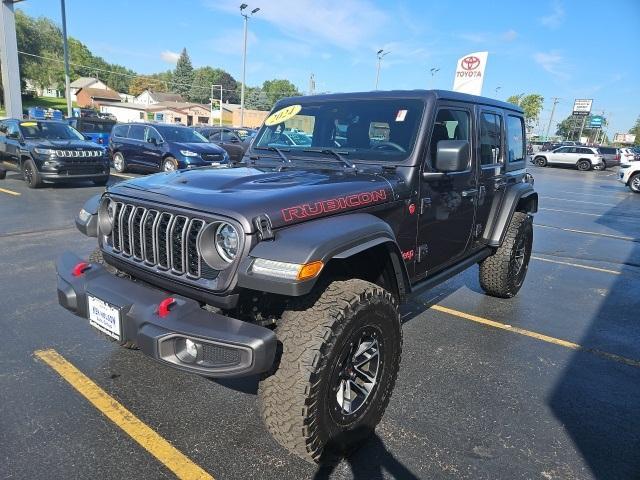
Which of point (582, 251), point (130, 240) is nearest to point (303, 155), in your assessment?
point (130, 240)

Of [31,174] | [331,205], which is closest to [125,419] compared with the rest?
[331,205]

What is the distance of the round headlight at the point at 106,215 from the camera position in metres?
2.96

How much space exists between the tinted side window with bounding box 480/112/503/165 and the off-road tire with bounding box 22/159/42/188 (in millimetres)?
10642

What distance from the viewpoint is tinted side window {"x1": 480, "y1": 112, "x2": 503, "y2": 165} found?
411 cm

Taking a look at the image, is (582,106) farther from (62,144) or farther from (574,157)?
(62,144)

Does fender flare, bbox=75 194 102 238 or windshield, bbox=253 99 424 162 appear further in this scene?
windshield, bbox=253 99 424 162

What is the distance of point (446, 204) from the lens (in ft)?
11.6

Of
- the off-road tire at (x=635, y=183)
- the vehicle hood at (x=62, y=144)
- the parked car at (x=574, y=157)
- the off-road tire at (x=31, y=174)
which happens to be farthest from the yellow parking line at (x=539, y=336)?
the parked car at (x=574, y=157)

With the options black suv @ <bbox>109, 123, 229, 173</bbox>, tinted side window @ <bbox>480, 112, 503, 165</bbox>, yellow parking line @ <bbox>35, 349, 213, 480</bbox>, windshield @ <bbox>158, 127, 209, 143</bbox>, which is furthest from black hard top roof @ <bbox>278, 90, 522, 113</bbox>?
windshield @ <bbox>158, 127, 209, 143</bbox>

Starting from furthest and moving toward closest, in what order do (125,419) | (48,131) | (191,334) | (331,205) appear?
(48,131), (125,419), (331,205), (191,334)

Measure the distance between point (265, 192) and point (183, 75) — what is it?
143894mm

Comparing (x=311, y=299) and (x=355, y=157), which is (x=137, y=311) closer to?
(x=311, y=299)

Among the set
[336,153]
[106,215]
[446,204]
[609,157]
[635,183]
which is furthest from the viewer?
[609,157]

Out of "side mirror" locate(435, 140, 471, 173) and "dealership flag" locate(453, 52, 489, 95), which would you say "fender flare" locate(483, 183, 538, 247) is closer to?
"side mirror" locate(435, 140, 471, 173)
